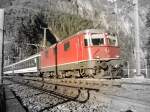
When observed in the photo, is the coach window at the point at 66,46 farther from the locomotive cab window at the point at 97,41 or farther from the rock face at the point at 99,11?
the rock face at the point at 99,11

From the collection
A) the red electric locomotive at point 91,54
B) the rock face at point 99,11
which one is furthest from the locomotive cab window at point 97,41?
the rock face at point 99,11

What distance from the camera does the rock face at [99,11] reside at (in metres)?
56.8

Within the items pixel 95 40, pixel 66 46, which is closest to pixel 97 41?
pixel 95 40

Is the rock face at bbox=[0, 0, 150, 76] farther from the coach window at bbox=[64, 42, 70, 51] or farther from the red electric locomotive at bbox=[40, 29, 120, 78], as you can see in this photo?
the red electric locomotive at bbox=[40, 29, 120, 78]

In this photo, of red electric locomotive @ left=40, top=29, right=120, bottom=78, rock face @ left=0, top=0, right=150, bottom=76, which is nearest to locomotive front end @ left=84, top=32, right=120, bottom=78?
red electric locomotive @ left=40, top=29, right=120, bottom=78

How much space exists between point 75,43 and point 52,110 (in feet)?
29.7

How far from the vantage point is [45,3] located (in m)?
91.6

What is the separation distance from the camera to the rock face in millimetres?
56750

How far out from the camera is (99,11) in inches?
3191

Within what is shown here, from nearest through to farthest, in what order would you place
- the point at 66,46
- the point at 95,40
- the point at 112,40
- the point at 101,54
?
1. the point at 101,54
2. the point at 95,40
3. the point at 112,40
4. the point at 66,46

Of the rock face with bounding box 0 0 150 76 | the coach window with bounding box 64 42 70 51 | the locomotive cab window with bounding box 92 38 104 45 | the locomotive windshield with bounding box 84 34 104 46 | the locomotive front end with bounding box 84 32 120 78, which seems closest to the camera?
the locomotive front end with bounding box 84 32 120 78

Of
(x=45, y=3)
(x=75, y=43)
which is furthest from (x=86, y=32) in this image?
(x=45, y=3)

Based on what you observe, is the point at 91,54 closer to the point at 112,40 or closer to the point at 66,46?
the point at 112,40

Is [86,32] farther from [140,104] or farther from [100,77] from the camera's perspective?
[140,104]
